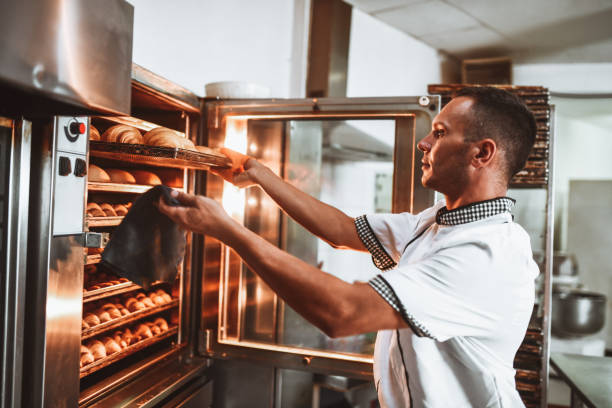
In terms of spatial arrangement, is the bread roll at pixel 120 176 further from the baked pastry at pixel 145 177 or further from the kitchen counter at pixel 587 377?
the kitchen counter at pixel 587 377

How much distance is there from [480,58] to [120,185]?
170 inches

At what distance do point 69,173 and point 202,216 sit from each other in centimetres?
46


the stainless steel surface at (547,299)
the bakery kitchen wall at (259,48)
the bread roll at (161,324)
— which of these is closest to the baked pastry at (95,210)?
the bread roll at (161,324)

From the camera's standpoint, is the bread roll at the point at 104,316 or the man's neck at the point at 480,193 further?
the bread roll at the point at 104,316

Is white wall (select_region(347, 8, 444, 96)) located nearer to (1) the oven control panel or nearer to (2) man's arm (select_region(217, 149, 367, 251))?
(2) man's arm (select_region(217, 149, 367, 251))

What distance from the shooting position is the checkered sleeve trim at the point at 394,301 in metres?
0.97

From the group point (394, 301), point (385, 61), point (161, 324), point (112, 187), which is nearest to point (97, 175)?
point (112, 187)

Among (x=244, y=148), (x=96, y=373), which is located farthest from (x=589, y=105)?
(x=96, y=373)

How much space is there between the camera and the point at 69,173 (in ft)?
3.93

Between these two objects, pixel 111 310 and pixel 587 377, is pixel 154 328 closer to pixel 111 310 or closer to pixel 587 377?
pixel 111 310

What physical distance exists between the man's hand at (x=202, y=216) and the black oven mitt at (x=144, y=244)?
0.14m

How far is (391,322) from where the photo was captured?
976 millimetres

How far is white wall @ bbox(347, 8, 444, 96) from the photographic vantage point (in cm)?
356

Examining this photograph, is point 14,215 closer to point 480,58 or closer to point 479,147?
point 479,147
